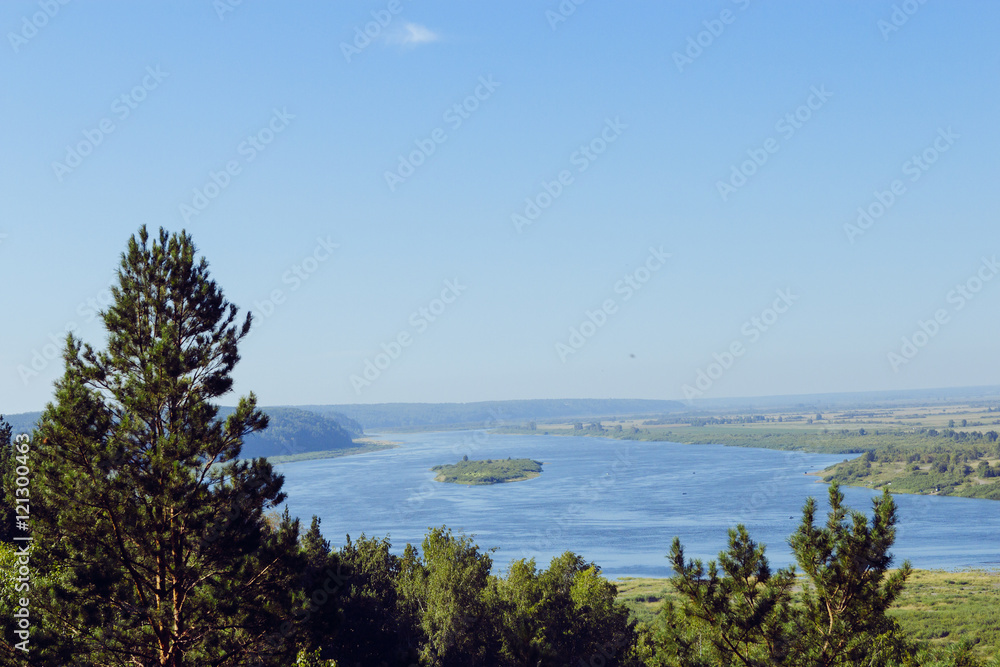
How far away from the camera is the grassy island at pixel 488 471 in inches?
5187

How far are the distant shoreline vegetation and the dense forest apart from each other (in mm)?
116671

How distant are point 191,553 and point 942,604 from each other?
4715 centimetres

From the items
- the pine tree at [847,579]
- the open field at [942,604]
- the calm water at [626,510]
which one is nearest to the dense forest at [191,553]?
the pine tree at [847,579]

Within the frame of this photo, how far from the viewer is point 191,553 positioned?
A: 501 inches

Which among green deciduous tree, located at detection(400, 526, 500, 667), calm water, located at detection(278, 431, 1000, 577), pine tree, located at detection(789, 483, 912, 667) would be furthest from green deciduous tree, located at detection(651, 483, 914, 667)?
calm water, located at detection(278, 431, 1000, 577)

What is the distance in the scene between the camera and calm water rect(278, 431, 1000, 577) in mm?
67562

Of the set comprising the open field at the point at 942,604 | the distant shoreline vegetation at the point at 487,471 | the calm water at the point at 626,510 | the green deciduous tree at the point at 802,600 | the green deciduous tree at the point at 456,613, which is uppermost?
the green deciduous tree at the point at 802,600

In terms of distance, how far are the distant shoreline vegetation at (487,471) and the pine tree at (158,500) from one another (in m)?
117

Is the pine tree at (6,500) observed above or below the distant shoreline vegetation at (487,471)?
above

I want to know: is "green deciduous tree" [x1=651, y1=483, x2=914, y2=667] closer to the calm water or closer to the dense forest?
the dense forest

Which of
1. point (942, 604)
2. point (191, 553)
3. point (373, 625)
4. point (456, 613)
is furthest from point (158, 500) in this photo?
point (942, 604)

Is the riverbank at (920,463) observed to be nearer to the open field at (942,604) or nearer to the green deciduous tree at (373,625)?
the open field at (942,604)

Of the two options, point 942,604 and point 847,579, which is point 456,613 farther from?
point 942,604

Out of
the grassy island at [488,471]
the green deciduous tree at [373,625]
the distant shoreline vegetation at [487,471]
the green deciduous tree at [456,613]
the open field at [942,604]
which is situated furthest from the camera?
the grassy island at [488,471]
